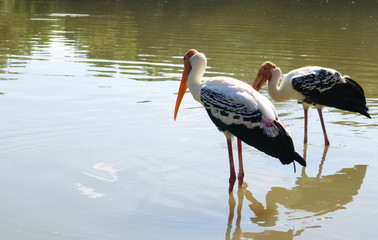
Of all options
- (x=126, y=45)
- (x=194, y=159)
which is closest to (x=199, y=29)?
(x=126, y=45)

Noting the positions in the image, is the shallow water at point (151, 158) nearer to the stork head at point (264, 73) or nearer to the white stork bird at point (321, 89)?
the white stork bird at point (321, 89)

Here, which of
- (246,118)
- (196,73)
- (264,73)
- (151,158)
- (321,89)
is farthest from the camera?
(264,73)

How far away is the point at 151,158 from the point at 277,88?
1.83 meters

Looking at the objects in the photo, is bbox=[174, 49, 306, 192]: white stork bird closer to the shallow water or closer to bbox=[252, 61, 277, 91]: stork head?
the shallow water

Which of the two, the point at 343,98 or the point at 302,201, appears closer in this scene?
the point at 302,201

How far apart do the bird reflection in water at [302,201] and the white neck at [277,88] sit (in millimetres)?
1235

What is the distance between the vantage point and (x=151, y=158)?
20.9 ft

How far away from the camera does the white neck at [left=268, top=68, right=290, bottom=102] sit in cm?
720

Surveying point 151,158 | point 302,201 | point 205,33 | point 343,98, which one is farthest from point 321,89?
point 205,33

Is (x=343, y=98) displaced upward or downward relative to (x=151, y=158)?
A: upward

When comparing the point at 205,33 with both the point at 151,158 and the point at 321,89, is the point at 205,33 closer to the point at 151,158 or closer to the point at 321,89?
the point at 321,89

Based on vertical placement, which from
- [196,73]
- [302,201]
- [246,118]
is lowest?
[302,201]

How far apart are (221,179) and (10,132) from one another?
2645mm

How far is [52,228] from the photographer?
15.3ft
